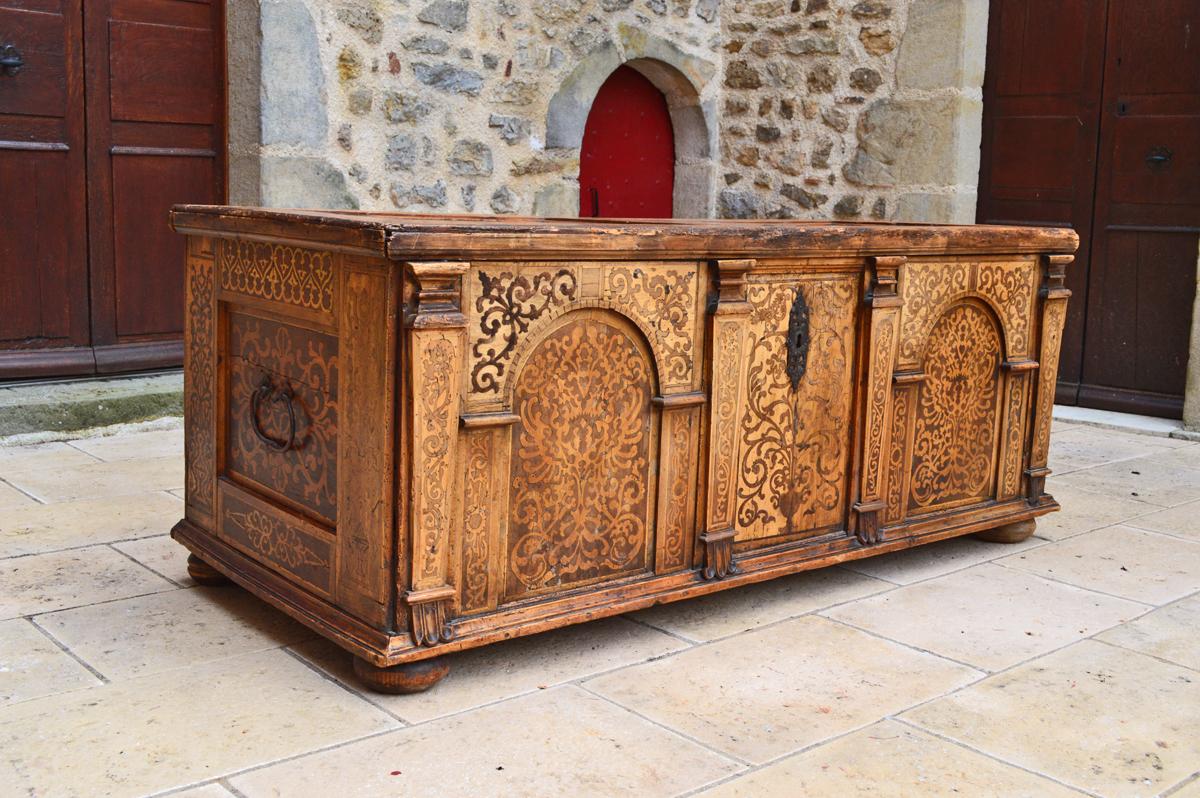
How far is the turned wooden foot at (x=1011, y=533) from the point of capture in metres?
3.35

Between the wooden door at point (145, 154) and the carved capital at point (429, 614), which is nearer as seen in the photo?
the carved capital at point (429, 614)

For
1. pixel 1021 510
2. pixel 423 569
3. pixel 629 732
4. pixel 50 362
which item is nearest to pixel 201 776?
pixel 423 569

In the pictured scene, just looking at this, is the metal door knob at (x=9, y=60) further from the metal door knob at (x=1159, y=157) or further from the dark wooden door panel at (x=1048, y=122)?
the metal door knob at (x=1159, y=157)

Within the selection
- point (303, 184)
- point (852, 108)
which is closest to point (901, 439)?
point (303, 184)

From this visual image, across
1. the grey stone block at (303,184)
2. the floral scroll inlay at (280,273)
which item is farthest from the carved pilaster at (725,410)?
the grey stone block at (303,184)

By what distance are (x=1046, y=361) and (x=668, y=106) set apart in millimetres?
3119

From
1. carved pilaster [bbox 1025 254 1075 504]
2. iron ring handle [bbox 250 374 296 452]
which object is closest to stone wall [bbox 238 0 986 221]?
iron ring handle [bbox 250 374 296 452]

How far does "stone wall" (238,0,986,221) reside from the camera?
14.8ft

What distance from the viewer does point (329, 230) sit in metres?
2.20

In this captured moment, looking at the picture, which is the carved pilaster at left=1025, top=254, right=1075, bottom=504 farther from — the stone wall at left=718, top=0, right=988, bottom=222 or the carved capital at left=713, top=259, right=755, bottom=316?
the stone wall at left=718, top=0, right=988, bottom=222

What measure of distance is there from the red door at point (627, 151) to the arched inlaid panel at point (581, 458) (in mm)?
3363

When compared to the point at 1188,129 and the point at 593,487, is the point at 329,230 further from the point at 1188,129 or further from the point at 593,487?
the point at 1188,129

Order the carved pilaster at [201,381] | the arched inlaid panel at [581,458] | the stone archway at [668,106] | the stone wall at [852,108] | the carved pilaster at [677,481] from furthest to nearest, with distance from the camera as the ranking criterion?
the stone wall at [852,108]
the stone archway at [668,106]
the carved pilaster at [201,381]
the carved pilaster at [677,481]
the arched inlaid panel at [581,458]

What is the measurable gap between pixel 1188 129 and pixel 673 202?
7.63ft
